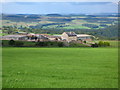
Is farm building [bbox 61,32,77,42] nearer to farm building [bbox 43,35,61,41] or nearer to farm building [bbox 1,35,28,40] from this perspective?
farm building [bbox 43,35,61,41]

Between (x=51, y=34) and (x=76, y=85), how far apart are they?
4.89 m

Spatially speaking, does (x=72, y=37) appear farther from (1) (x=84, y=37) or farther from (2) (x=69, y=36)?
(1) (x=84, y=37)

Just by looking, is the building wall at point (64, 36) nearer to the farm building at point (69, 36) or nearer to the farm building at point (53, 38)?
the farm building at point (69, 36)

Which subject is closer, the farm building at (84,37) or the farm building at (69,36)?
the farm building at (69,36)

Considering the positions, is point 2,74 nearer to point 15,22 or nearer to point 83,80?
point 83,80

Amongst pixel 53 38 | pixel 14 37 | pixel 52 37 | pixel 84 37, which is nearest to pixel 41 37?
pixel 52 37

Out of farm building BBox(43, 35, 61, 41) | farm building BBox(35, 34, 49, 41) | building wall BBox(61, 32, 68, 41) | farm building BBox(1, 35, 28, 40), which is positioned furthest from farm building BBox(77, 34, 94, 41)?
farm building BBox(1, 35, 28, 40)

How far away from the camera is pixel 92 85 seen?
15.1 ft

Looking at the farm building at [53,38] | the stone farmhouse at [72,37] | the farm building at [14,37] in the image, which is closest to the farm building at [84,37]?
the stone farmhouse at [72,37]

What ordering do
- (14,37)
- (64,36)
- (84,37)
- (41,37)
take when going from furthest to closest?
(41,37) < (84,37) < (14,37) < (64,36)

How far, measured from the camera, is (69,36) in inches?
339

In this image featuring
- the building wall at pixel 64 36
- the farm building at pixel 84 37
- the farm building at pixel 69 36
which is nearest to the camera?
the farm building at pixel 69 36

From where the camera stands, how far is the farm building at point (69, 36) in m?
8.60

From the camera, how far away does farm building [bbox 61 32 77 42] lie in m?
8.60
